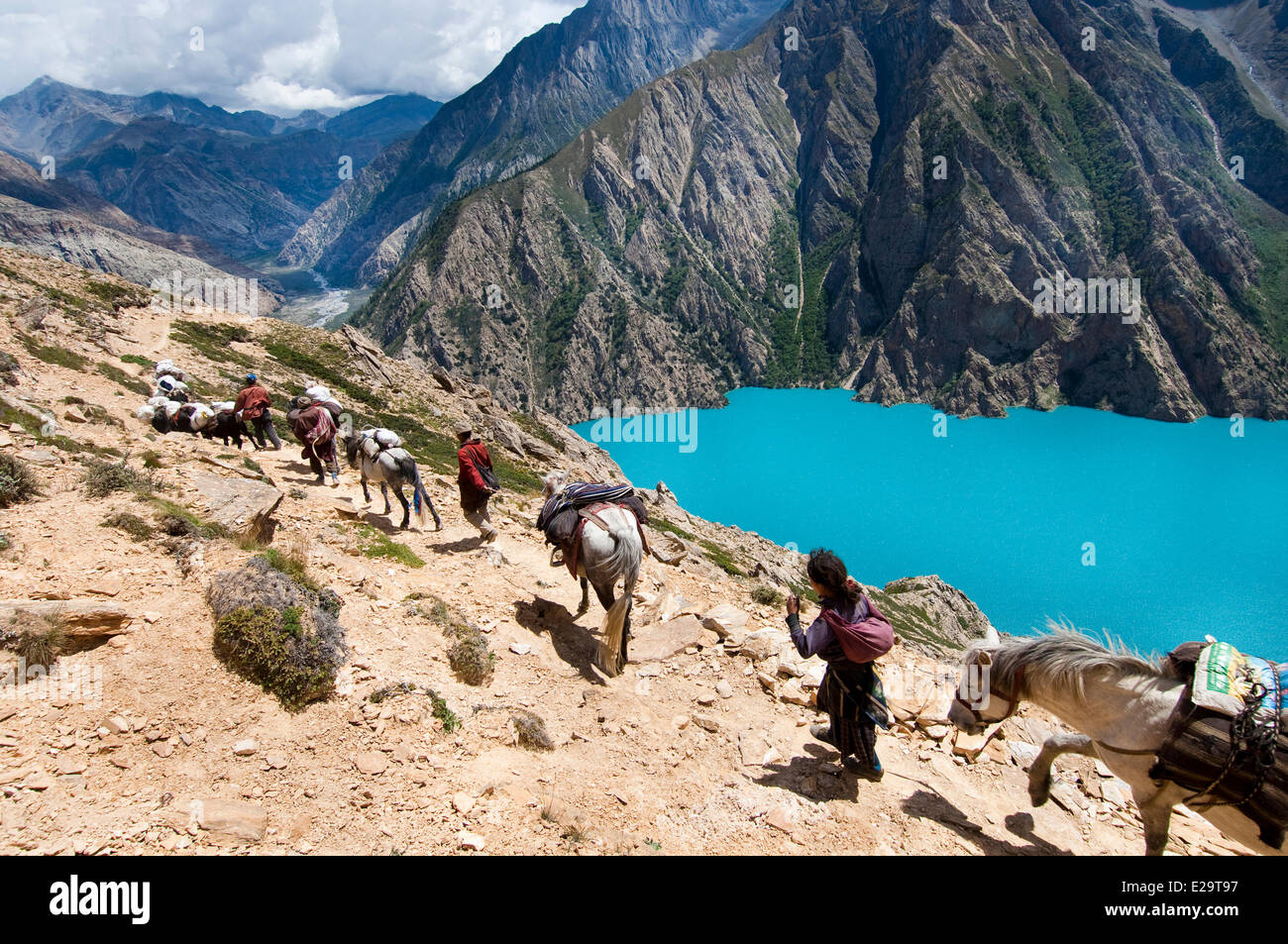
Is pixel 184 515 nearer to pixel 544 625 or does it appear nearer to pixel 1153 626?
pixel 544 625

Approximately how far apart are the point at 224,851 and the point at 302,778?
757mm

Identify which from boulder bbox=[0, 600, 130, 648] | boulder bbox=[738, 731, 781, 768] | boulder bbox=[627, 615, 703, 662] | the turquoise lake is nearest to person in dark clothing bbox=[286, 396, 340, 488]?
boulder bbox=[0, 600, 130, 648]

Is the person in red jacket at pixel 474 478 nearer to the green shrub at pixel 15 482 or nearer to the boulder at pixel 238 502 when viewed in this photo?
the boulder at pixel 238 502

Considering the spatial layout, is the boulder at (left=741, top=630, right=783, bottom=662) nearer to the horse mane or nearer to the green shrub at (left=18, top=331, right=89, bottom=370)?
the horse mane

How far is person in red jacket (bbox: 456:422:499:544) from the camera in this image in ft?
33.7

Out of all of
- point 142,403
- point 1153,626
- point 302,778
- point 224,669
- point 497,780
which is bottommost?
point 1153,626

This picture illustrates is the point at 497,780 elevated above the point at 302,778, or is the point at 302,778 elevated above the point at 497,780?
the point at 302,778

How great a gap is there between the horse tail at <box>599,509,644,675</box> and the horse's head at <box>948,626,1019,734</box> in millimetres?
3723

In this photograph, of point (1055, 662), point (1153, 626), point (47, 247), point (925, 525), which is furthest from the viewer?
point (47, 247)

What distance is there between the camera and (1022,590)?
53781 mm

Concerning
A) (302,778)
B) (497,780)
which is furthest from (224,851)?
(497,780)

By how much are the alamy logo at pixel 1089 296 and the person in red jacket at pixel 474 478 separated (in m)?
145

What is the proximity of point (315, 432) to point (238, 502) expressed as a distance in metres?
4.67
